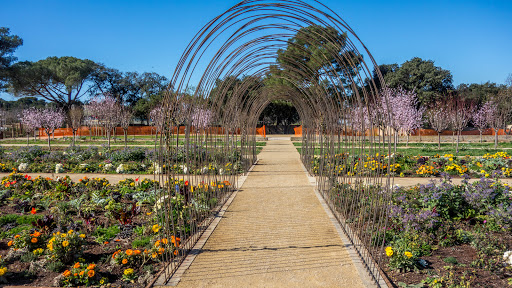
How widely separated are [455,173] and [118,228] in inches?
378

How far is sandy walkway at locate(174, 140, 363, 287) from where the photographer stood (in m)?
3.65

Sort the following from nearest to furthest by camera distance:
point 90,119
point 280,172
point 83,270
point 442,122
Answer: point 83,270, point 280,172, point 442,122, point 90,119

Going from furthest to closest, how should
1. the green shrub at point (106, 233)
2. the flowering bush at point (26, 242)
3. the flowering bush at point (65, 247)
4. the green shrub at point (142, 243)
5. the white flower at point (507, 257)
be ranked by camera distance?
the green shrub at point (106, 233) < the green shrub at point (142, 243) < the flowering bush at point (26, 242) < the flowering bush at point (65, 247) < the white flower at point (507, 257)

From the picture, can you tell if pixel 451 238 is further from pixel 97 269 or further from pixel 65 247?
pixel 65 247

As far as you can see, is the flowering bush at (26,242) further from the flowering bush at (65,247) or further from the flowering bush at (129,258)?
the flowering bush at (129,258)

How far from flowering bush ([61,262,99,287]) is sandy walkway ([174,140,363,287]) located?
0.86 m

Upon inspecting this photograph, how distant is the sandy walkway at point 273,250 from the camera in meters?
3.65

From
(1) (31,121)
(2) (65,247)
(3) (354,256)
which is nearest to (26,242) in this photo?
(2) (65,247)

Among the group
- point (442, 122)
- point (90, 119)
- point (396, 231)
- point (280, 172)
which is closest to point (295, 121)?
point (90, 119)

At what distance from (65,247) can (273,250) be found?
2364mm

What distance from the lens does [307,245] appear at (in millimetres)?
4648

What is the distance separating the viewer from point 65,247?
385 cm

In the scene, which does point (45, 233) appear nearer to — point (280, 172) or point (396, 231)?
point (396, 231)

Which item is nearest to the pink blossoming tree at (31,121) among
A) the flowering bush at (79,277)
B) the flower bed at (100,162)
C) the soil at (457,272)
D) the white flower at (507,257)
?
the flower bed at (100,162)
